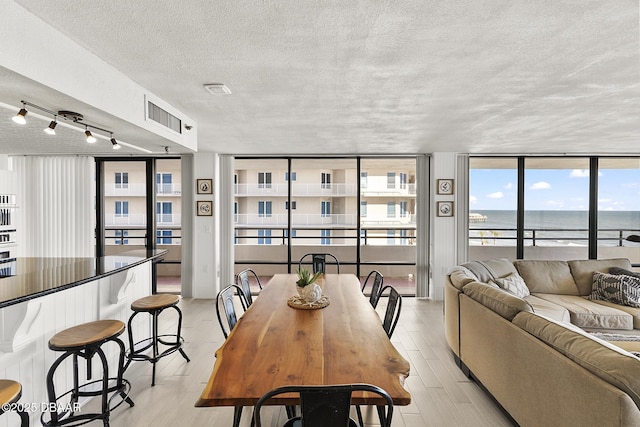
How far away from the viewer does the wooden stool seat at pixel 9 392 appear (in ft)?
4.79

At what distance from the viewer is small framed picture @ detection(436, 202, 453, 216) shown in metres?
5.30

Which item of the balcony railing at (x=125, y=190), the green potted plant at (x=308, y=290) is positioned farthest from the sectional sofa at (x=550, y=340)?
the balcony railing at (x=125, y=190)

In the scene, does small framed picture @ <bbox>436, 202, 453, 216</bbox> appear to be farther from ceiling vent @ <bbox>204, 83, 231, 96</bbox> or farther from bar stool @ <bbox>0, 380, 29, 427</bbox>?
bar stool @ <bbox>0, 380, 29, 427</bbox>

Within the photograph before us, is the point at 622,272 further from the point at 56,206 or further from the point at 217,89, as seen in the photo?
the point at 56,206

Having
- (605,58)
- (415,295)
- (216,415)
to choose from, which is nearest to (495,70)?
(605,58)

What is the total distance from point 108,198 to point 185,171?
3.28 m

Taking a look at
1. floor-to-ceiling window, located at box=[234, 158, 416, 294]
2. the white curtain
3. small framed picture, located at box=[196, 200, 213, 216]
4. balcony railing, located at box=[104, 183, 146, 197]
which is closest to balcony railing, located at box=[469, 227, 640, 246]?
floor-to-ceiling window, located at box=[234, 158, 416, 294]

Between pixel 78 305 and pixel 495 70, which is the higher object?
pixel 495 70

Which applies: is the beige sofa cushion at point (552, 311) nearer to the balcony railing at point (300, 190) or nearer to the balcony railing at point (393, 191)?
the balcony railing at point (393, 191)

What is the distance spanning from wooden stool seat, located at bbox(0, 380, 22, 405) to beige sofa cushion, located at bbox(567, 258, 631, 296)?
208 inches

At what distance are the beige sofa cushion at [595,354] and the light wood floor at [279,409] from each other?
32.7 inches

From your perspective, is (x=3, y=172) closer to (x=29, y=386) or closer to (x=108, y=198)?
(x=108, y=198)

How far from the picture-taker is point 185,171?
17.6 ft

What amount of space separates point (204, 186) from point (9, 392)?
4.04m
